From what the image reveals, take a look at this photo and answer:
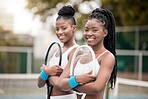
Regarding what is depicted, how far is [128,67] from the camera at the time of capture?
52.5 ft

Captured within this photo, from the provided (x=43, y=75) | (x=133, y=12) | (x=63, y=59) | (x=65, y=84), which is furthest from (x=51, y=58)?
(x=133, y=12)

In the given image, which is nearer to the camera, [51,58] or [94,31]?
[94,31]

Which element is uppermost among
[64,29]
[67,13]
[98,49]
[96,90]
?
[67,13]

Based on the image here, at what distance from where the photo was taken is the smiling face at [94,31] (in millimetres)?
2777

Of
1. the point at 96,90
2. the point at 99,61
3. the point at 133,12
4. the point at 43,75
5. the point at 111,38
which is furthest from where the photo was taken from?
the point at 133,12

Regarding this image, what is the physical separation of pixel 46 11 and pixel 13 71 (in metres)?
5.65

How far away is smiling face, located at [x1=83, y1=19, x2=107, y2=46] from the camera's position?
278cm

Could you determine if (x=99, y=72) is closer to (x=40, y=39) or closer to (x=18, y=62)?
(x=18, y=62)

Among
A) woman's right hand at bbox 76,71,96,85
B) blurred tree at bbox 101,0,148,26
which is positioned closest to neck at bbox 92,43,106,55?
woman's right hand at bbox 76,71,96,85

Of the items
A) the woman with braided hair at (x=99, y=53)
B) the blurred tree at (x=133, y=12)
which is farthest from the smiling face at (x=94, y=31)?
the blurred tree at (x=133, y=12)

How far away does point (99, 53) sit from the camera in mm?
2838

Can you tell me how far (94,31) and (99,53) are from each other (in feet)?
0.53

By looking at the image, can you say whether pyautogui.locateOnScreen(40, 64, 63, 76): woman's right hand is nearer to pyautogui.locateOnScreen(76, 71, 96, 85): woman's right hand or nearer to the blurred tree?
pyautogui.locateOnScreen(76, 71, 96, 85): woman's right hand

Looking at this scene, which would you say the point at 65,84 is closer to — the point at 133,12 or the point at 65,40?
the point at 65,40
